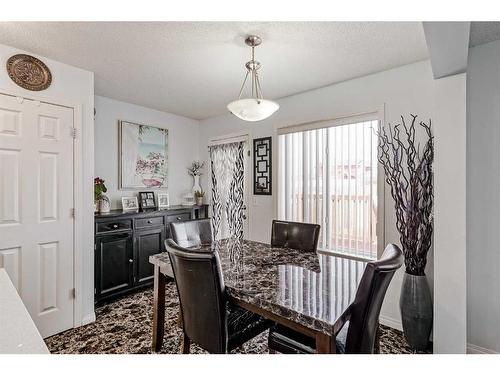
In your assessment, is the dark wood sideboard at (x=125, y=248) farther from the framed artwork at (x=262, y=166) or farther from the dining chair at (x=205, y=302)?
the dining chair at (x=205, y=302)

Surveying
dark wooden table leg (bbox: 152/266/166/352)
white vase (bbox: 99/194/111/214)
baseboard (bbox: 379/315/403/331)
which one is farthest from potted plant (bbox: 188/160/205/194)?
baseboard (bbox: 379/315/403/331)

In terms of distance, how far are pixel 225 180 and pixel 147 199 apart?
3.73 feet

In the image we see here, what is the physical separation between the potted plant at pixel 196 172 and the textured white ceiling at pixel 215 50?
5.17 ft

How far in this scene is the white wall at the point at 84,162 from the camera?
237cm

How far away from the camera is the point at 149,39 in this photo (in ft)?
6.40

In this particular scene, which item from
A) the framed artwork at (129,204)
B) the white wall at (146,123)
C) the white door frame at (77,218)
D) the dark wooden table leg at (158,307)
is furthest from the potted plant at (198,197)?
the dark wooden table leg at (158,307)

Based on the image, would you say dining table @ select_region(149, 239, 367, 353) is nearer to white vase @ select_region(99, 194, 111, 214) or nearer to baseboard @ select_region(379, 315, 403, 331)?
baseboard @ select_region(379, 315, 403, 331)

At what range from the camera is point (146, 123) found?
12.3ft

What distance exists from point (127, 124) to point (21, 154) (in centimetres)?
149

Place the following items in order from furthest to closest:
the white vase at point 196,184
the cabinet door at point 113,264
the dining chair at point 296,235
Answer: the white vase at point 196,184, the cabinet door at point 113,264, the dining chair at point 296,235
